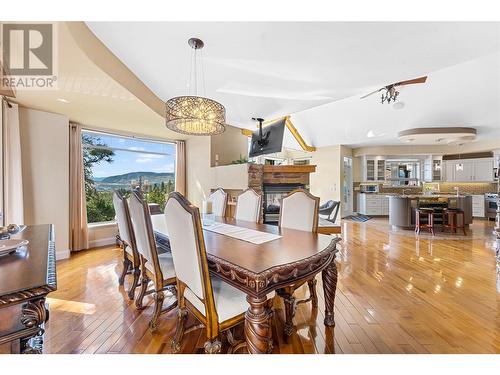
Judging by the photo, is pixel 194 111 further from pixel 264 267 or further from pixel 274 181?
pixel 274 181

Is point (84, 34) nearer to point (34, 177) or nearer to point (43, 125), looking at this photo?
point (43, 125)

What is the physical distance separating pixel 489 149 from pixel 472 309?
7722mm

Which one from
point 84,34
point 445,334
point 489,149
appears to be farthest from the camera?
point 489,149

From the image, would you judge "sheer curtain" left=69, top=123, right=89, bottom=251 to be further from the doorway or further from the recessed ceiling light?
the doorway

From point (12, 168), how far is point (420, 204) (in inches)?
311

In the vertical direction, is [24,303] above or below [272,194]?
below

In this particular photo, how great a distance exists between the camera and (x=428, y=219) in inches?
214

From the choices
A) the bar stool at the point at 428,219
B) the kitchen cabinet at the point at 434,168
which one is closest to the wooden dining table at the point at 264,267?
A: the bar stool at the point at 428,219

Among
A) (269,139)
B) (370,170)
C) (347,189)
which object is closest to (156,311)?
(269,139)

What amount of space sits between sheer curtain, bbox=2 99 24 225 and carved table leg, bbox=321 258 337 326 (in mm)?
3834

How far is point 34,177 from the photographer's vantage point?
11.0ft

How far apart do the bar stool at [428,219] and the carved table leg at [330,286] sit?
4.78m

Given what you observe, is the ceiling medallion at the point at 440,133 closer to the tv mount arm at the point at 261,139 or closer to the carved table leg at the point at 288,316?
the tv mount arm at the point at 261,139
